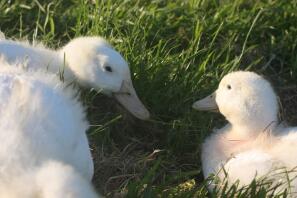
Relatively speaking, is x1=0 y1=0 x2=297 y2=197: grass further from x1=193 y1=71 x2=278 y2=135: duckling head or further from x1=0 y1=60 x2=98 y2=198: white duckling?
x1=0 y1=60 x2=98 y2=198: white duckling

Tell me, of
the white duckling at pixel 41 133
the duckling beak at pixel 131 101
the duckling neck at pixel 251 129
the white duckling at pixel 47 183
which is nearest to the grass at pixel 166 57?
the duckling beak at pixel 131 101

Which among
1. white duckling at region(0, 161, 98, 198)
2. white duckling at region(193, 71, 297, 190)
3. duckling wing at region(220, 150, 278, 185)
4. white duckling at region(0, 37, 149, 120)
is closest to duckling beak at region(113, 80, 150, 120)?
white duckling at region(0, 37, 149, 120)

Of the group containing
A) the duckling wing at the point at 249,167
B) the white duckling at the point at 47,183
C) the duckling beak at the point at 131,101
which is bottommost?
the duckling beak at the point at 131,101

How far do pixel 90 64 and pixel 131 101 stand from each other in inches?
14.0

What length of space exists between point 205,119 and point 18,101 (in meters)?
1.58

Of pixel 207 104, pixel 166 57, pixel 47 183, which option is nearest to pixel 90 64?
pixel 166 57

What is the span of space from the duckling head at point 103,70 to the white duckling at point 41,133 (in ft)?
2.69

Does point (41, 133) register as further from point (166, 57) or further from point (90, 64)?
point (166, 57)

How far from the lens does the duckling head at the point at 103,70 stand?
5.19 m

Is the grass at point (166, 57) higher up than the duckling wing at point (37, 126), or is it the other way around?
the duckling wing at point (37, 126)

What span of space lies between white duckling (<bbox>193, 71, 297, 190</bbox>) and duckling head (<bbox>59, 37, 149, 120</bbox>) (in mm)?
507

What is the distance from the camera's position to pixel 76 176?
3611 millimetres

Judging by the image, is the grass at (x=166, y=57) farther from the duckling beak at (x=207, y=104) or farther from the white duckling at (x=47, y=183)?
the white duckling at (x=47, y=183)

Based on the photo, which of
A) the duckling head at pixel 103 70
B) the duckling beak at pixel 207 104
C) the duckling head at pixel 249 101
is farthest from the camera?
the duckling head at pixel 103 70
